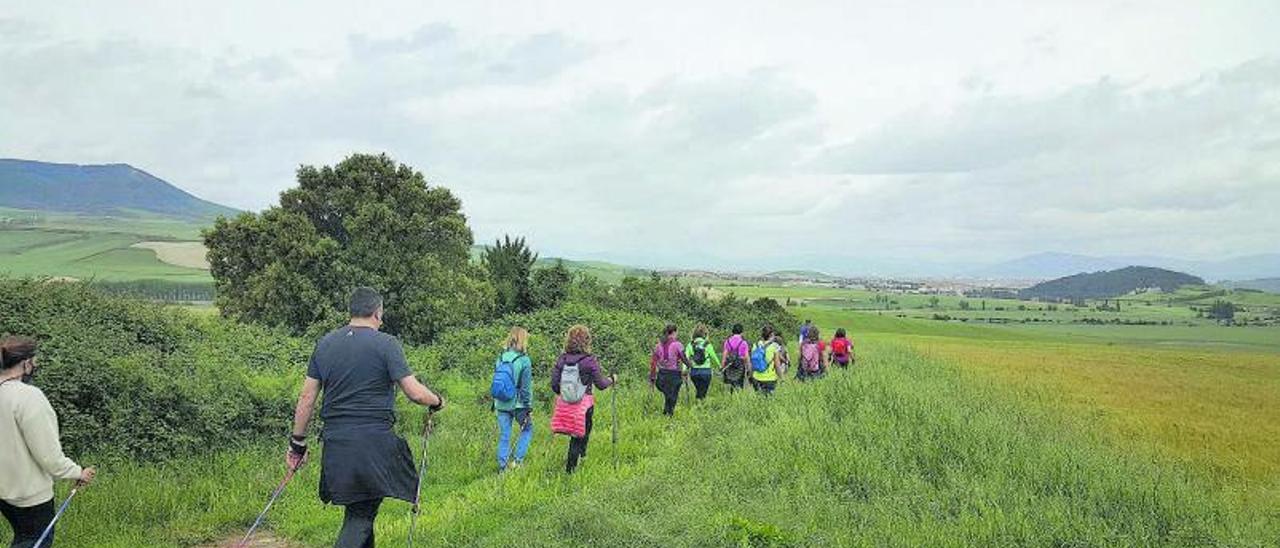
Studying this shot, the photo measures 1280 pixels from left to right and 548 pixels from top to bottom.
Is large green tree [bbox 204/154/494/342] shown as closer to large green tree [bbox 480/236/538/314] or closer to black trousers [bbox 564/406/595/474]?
large green tree [bbox 480/236/538/314]

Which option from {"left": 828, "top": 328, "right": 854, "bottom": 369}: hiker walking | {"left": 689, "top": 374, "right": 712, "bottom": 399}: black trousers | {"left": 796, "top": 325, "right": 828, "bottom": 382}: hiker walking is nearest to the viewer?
{"left": 689, "top": 374, "right": 712, "bottom": 399}: black trousers

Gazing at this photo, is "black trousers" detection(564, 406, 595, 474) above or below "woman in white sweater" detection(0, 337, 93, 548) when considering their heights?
below

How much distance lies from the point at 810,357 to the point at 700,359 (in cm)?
463

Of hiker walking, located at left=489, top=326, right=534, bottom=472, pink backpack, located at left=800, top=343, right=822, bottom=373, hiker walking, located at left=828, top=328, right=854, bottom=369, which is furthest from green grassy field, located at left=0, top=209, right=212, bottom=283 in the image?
hiker walking, located at left=489, top=326, right=534, bottom=472

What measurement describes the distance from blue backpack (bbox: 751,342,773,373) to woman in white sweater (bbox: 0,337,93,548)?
40.8 feet

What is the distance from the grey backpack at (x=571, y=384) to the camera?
373 inches

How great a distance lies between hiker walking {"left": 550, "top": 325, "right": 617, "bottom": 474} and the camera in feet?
31.2

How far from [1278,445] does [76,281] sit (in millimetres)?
24732

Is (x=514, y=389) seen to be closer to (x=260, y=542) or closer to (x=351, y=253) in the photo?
(x=260, y=542)

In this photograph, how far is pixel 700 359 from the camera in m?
14.9

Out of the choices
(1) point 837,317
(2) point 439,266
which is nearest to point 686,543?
(2) point 439,266

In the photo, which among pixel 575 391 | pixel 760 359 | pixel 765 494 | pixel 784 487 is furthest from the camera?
pixel 760 359

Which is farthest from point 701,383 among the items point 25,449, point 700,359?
point 25,449

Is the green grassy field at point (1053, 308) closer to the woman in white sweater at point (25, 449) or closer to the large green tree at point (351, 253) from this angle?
the large green tree at point (351, 253)
